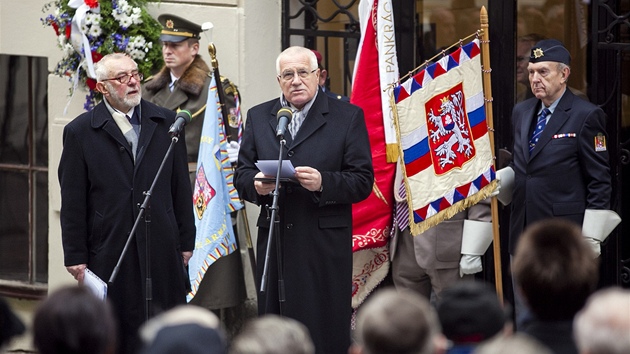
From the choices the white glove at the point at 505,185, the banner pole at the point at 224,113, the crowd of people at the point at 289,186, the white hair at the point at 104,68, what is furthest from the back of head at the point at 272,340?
the banner pole at the point at 224,113

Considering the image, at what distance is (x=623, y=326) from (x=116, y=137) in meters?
3.73

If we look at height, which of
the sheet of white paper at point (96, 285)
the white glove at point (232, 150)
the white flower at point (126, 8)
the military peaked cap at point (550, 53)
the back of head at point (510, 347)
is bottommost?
the sheet of white paper at point (96, 285)

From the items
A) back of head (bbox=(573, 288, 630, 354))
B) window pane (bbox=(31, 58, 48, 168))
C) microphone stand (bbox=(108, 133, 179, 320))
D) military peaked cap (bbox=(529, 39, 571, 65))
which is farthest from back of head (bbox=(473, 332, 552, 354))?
window pane (bbox=(31, 58, 48, 168))

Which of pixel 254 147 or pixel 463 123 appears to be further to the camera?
pixel 463 123

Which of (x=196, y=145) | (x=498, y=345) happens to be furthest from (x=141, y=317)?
(x=498, y=345)

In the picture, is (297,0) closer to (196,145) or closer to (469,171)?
(196,145)

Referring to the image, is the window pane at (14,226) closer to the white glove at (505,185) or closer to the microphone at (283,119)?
the microphone at (283,119)

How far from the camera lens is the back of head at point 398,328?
353 cm

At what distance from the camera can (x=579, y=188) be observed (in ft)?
22.4

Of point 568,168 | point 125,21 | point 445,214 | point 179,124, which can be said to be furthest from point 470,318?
point 125,21

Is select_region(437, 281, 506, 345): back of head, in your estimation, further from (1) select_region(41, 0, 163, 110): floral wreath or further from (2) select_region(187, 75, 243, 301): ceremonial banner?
(1) select_region(41, 0, 163, 110): floral wreath

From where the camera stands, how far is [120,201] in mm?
6539

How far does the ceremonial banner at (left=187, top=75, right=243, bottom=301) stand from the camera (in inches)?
317

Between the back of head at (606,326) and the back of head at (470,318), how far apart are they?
1.11 ft
